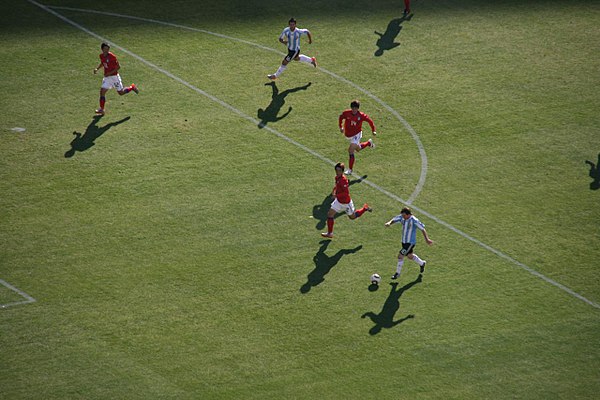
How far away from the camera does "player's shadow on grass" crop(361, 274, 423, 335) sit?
2208 centimetres

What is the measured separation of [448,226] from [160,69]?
12636 mm

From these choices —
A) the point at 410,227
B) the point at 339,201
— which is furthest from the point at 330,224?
the point at 410,227

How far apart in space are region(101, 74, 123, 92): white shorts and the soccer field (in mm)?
836

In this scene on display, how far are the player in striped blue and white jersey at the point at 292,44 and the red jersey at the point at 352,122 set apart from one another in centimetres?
515

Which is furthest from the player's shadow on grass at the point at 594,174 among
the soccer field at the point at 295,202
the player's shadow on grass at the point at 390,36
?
the player's shadow on grass at the point at 390,36

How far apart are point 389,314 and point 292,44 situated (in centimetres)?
1291

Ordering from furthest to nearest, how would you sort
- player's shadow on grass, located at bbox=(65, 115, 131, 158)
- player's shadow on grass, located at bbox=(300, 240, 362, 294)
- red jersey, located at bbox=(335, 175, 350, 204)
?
player's shadow on grass, located at bbox=(65, 115, 131, 158)
red jersey, located at bbox=(335, 175, 350, 204)
player's shadow on grass, located at bbox=(300, 240, 362, 294)

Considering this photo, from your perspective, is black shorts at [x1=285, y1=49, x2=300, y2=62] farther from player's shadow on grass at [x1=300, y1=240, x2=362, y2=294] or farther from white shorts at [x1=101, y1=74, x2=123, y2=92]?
player's shadow on grass at [x1=300, y1=240, x2=362, y2=294]

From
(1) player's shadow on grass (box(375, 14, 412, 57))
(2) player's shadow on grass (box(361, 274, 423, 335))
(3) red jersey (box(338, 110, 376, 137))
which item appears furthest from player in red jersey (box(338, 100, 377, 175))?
(1) player's shadow on grass (box(375, 14, 412, 57))

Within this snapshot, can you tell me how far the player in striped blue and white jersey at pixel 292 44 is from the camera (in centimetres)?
3203

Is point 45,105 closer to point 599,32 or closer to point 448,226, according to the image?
point 448,226

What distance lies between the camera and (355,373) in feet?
67.7

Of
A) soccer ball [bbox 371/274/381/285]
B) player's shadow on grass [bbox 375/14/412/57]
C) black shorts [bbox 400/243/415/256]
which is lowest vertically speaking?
soccer ball [bbox 371/274/381/285]

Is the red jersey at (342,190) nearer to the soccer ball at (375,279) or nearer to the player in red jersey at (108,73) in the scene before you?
the soccer ball at (375,279)
